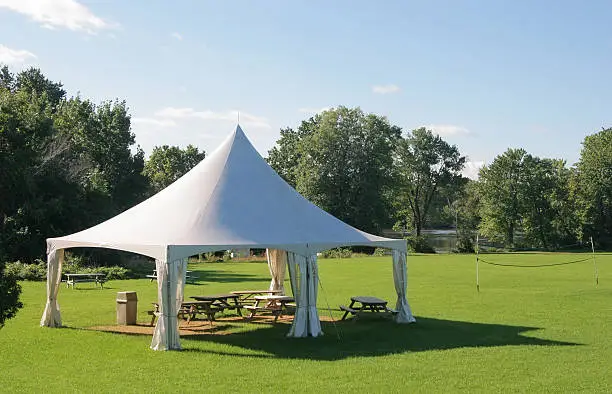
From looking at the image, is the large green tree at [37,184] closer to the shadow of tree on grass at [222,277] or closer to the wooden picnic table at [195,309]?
the shadow of tree on grass at [222,277]

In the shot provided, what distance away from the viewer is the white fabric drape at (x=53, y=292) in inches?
629

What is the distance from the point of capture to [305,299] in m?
14.7

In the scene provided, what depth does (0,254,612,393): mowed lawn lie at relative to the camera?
10.3 metres

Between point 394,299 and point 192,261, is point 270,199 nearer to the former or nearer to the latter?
point 394,299

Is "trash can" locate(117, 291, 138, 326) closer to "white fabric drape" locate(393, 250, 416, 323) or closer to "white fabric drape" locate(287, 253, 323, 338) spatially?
"white fabric drape" locate(287, 253, 323, 338)

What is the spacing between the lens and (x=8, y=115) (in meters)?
32.6

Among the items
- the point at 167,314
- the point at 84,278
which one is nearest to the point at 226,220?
the point at 167,314

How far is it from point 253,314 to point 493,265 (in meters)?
25.1

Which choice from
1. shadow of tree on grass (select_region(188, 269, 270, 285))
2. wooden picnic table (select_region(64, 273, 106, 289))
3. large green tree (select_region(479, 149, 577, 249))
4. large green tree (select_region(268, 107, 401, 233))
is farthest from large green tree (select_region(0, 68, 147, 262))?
large green tree (select_region(479, 149, 577, 249))

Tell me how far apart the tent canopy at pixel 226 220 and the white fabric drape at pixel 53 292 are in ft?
0.83

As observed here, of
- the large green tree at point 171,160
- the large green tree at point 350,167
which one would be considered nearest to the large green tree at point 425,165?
the large green tree at point 350,167

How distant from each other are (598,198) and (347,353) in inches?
2259

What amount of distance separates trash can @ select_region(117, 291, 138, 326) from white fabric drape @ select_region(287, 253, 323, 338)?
13.9 feet

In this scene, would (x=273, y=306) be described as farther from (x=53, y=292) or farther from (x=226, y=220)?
(x=53, y=292)
